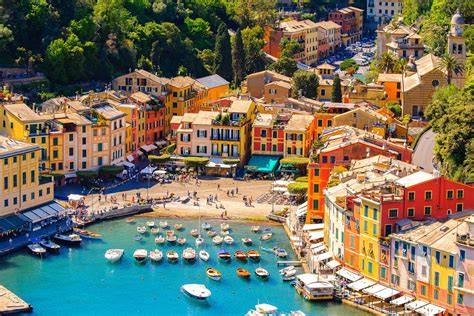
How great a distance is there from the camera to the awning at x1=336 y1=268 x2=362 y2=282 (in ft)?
251

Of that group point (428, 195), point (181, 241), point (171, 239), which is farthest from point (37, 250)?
point (428, 195)

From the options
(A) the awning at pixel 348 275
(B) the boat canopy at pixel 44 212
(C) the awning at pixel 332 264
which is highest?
(B) the boat canopy at pixel 44 212

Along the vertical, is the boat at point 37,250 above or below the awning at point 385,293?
below

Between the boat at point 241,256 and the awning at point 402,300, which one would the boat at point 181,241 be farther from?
the awning at point 402,300

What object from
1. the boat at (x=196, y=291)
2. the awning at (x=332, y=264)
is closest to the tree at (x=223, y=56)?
the awning at (x=332, y=264)

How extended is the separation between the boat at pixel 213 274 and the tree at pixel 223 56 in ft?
178

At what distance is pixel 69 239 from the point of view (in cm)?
8662

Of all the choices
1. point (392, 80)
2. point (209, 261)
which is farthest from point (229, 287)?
point (392, 80)

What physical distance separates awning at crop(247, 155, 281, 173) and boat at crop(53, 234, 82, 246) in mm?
21949

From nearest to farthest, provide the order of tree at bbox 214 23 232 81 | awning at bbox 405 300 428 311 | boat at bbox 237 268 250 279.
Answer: awning at bbox 405 300 428 311, boat at bbox 237 268 250 279, tree at bbox 214 23 232 81

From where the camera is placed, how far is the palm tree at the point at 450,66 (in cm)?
10925

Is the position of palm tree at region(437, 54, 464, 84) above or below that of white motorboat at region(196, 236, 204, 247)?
above

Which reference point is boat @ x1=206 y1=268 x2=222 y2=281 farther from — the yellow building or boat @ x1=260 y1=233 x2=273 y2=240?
the yellow building

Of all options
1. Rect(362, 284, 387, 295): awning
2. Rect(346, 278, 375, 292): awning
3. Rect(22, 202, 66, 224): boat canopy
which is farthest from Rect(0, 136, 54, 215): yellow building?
Rect(362, 284, 387, 295): awning
